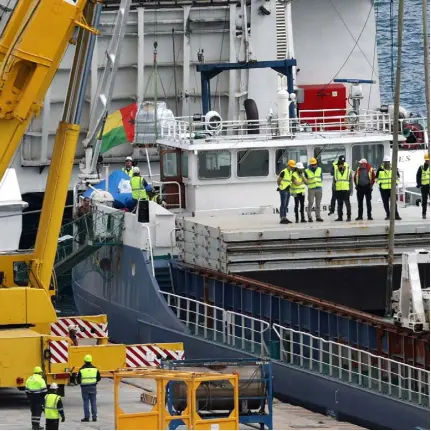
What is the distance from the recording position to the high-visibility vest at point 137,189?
38.9m

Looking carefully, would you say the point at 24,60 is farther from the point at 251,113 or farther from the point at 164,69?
the point at 164,69

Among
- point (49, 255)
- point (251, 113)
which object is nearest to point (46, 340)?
point (49, 255)

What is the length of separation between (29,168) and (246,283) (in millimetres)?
19061

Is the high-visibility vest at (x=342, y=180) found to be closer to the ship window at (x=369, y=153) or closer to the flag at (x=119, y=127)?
the ship window at (x=369, y=153)

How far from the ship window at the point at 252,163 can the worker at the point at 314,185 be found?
2.16 metres

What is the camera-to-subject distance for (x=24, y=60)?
96.4 feet

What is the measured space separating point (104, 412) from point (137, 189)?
32.8 feet

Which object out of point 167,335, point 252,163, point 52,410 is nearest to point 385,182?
point 252,163

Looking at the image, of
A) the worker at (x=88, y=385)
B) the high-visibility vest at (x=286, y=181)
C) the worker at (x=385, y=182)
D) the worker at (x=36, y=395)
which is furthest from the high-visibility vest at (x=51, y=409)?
the worker at (x=385, y=182)

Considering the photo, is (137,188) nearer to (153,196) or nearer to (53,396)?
(153,196)

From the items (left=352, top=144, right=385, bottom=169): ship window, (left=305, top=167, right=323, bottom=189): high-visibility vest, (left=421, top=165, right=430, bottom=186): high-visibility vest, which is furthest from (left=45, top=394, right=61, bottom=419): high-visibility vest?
(left=352, top=144, right=385, bottom=169): ship window

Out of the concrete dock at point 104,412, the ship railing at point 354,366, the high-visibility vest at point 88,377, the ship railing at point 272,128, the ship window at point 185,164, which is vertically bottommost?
the concrete dock at point 104,412

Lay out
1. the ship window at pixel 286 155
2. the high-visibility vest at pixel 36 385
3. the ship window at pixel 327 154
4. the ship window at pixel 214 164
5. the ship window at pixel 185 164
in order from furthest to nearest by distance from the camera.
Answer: the ship window at pixel 185 164, the ship window at pixel 327 154, the ship window at pixel 286 155, the ship window at pixel 214 164, the high-visibility vest at pixel 36 385

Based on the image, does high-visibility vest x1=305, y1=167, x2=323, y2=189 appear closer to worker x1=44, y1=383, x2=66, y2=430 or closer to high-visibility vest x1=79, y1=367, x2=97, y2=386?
high-visibility vest x1=79, y1=367, x2=97, y2=386
